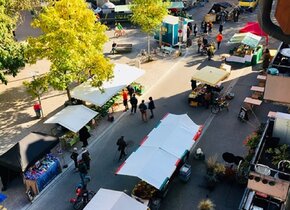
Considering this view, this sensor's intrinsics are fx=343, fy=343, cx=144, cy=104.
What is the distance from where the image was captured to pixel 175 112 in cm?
2108

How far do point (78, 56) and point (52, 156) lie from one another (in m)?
5.65

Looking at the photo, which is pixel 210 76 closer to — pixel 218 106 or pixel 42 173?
pixel 218 106

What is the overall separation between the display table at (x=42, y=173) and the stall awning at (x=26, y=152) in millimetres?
361

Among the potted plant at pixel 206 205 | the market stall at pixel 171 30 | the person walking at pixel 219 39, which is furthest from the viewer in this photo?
the market stall at pixel 171 30

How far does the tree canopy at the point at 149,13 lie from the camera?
26.0 m

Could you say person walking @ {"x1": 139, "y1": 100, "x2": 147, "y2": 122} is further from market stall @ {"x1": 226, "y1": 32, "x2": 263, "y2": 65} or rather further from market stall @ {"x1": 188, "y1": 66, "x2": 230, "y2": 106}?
market stall @ {"x1": 226, "y1": 32, "x2": 263, "y2": 65}

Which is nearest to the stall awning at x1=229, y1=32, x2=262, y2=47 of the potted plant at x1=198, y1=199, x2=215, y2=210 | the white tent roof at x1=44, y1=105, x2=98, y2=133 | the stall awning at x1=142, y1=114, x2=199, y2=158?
the stall awning at x1=142, y1=114, x2=199, y2=158

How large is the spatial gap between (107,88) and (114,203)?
9380mm

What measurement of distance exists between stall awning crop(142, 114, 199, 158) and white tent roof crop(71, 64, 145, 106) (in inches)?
177

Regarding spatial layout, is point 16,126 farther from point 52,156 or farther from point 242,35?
point 242,35

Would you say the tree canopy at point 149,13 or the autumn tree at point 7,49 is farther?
the tree canopy at point 149,13

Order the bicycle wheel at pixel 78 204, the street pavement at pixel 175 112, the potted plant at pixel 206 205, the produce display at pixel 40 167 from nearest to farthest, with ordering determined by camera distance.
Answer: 1. the potted plant at pixel 206 205
2. the bicycle wheel at pixel 78 204
3. the street pavement at pixel 175 112
4. the produce display at pixel 40 167

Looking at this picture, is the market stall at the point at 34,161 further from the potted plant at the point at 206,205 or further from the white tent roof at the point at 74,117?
the potted plant at the point at 206,205

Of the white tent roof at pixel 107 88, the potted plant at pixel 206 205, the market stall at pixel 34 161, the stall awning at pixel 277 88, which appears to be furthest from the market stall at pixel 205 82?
the stall awning at pixel 277 88
